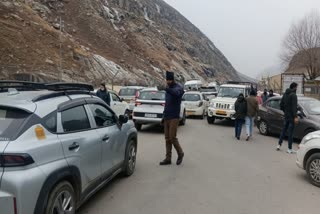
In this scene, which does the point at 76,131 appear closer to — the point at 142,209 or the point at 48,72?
the point at 142,209

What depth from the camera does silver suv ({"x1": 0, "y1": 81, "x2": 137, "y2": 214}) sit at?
3516 mm

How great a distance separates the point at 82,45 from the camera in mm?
48406

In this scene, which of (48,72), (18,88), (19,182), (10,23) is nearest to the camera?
(19,182)

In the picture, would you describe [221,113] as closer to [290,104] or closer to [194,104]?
[194,104]

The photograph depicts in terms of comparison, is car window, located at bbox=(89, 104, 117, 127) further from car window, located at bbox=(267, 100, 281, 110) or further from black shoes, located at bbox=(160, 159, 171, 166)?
car window, located at bbox=(267, 100, 281, 110)

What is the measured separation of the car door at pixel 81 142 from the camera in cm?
436

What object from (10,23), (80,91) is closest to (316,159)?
(80,91)

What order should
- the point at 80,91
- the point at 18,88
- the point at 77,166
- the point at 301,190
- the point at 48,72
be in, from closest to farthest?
the point at 77,166 → the point at 18,88 → the point at 80,91 → the point at 301,190 → the point at 48,72

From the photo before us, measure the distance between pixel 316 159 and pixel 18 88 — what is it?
5508 millimetres

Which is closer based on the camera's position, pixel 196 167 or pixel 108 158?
pixel 108 158

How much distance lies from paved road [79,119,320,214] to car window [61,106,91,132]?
126cm

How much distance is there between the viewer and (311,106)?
41.0 feet

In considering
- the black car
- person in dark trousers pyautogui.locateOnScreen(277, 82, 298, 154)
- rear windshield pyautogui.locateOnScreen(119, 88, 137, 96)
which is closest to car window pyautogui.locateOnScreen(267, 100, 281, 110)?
the black car

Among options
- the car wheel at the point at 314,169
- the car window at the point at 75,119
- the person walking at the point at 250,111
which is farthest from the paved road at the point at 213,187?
the person walking at the point at 250,111
